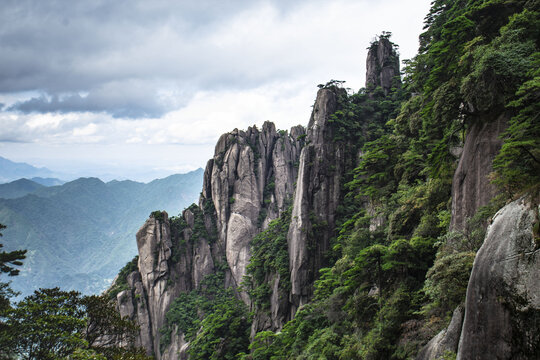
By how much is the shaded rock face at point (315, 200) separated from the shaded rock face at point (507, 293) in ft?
81.9

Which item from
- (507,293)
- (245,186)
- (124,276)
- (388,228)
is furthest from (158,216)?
(507,293)

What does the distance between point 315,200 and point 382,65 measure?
23.6 metres

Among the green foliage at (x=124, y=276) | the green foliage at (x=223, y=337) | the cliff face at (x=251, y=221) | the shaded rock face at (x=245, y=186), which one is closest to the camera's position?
the green foliage at (x=223, y=337)

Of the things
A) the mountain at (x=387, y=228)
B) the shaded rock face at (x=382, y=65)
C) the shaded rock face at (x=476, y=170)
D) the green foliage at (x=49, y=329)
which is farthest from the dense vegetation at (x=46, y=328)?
the shaded rock face at (x=382, y=65)

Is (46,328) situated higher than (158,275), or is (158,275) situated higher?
(46,328)

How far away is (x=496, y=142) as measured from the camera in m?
10.9

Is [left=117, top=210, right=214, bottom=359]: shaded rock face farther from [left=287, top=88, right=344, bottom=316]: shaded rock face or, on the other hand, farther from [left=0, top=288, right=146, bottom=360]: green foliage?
[left=0, top=288, right=146, bottom=360]: green foliage

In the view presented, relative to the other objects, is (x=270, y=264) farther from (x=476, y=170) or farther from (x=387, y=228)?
(x=476, y=170)

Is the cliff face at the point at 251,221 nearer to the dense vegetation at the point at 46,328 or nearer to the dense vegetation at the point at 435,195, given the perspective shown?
the dense vegetation at the point at 435,195

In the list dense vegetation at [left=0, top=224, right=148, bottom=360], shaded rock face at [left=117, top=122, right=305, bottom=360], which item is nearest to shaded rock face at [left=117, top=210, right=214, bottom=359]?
shaded rock face at [left=117, top=122, right=305, bottom=360]

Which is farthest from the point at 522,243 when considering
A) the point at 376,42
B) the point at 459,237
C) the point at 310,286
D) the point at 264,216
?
the point at 264,216

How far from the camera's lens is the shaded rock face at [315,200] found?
104ft

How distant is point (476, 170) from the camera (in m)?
11.5

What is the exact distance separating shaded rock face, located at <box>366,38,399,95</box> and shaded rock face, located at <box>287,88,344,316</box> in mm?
9643
